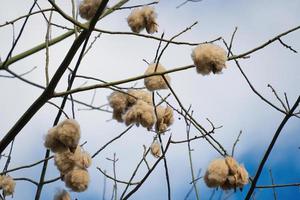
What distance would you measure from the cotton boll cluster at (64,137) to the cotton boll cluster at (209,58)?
0.65m

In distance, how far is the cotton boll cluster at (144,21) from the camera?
9.31 feet

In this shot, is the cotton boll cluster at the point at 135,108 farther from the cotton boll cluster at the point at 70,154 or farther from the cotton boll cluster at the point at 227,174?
the cotton boll cluster at the point at 227,174

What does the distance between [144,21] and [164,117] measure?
0.56 metres

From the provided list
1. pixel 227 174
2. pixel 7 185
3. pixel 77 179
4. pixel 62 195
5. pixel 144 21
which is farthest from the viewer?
pixel 7 185

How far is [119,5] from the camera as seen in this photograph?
319 cm

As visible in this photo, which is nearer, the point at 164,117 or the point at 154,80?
the point at 154,80

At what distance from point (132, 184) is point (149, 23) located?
1.05 meters

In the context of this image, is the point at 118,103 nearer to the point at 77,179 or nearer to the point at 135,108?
the point at 135,108

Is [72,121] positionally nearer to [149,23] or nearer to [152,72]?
[152,72]

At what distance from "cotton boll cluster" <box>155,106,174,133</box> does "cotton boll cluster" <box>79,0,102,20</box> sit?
667 millimetres

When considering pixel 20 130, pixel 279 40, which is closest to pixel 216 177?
pixel 279 40

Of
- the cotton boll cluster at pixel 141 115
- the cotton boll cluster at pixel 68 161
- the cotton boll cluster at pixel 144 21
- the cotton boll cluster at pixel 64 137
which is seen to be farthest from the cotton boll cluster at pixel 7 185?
the cotton boll cluster at pixel 144 21

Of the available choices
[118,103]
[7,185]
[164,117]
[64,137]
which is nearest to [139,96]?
[118,103]

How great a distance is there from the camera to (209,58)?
2.37m
